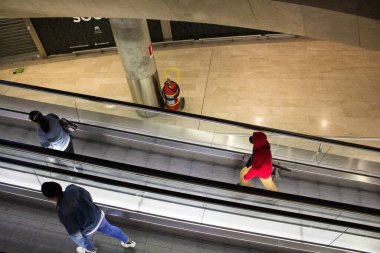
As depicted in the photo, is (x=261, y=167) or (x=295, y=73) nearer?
(x=261, y=167)

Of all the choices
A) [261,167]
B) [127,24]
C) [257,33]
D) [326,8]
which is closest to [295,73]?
[257,33]

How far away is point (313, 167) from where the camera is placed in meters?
5.22

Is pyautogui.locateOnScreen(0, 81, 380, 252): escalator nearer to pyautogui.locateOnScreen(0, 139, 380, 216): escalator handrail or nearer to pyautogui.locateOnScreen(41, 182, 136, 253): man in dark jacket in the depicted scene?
pyautogui.locateOnScreen(0, 139, 380, 216): escalator handrail

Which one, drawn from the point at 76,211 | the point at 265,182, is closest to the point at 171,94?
the point at 265,182

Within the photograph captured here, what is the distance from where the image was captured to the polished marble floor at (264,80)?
10055 mm

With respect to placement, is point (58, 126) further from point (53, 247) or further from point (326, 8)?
point (326, 8)

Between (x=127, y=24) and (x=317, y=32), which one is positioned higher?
(x=127, y=24)

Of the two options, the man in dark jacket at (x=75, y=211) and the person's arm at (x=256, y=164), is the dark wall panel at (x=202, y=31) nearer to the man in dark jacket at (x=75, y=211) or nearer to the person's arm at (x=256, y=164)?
the person's arm at (x=256, y=164)

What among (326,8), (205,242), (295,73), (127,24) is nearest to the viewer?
(205,242)

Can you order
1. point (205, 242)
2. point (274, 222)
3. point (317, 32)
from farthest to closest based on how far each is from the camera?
point (317, 32) → point (205, 242) → point (274, 222)

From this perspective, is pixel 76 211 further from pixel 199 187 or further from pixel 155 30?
pixel 155 30

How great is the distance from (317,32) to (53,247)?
16.2ft

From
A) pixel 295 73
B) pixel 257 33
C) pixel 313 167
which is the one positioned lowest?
pixel 313 167

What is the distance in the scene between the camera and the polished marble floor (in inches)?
396
